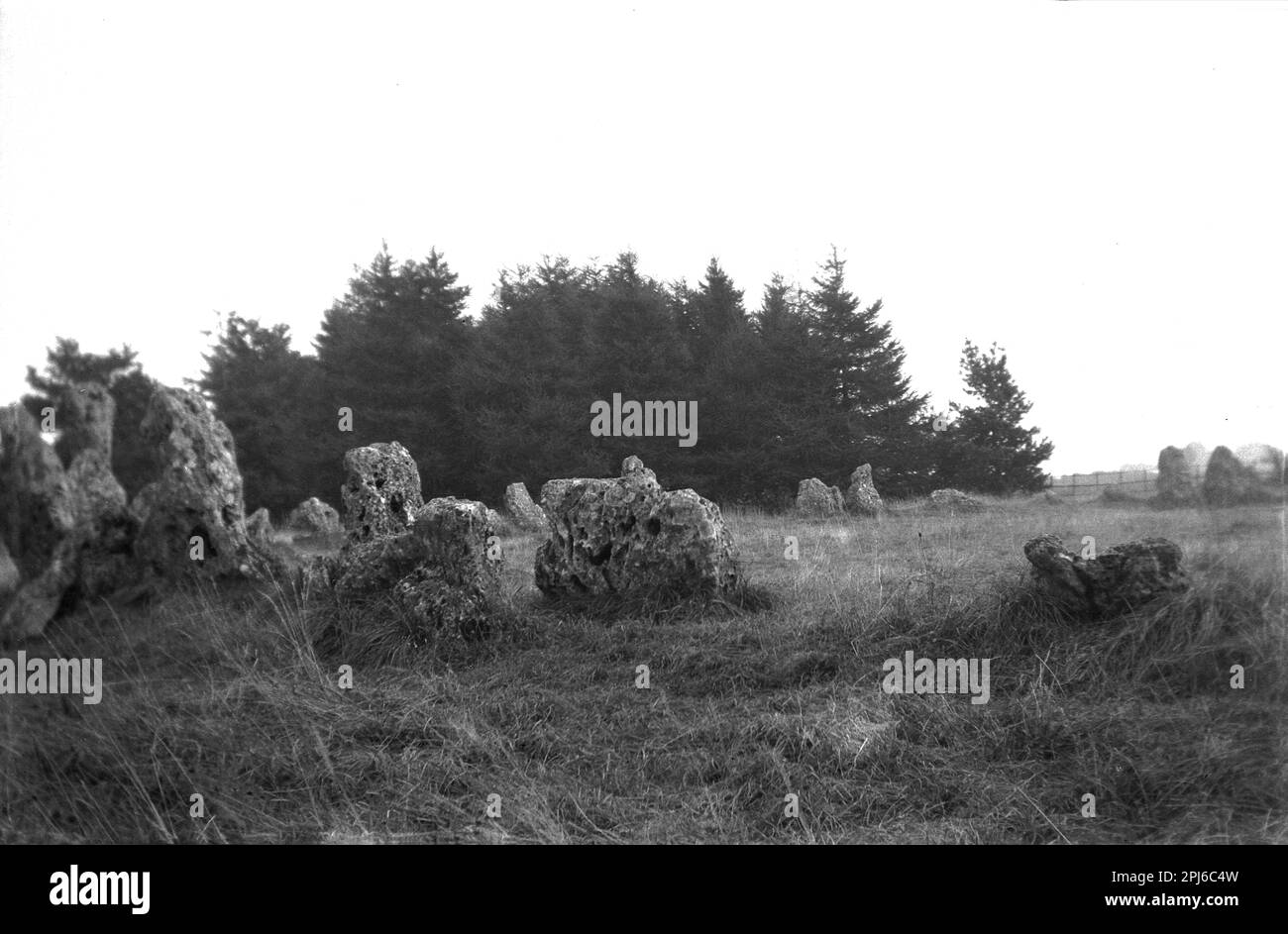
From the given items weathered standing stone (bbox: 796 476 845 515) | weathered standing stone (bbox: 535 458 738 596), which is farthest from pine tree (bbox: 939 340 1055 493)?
weathered standing stone (bbox: 535 458 738 596)

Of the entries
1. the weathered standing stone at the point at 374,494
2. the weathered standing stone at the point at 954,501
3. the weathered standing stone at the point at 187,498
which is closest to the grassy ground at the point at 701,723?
the weathered standing stone at the point at 187,498

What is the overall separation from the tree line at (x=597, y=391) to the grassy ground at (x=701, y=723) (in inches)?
39.6

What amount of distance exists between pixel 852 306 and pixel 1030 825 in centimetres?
346

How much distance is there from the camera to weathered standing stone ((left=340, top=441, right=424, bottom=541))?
663 centimetres

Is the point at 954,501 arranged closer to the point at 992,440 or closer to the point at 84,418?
the point at 992,440

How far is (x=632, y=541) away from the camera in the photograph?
6152mm

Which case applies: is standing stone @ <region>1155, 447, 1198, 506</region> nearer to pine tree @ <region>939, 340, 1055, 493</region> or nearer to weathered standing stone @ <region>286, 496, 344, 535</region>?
pine tree @ <region>939, 340, 1055, 493</region>

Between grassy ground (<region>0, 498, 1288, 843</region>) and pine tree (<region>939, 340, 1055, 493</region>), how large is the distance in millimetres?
601

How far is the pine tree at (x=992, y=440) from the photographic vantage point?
18.5 ft

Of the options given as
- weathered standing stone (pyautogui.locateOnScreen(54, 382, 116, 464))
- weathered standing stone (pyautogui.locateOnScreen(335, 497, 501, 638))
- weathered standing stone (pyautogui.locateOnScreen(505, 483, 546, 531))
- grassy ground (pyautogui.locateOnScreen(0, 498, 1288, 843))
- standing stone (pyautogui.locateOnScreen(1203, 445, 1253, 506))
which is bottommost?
grassy ground (pyautogui.locateOnScreen(0, 498, 1288, 843))

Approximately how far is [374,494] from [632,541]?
2.27 metres

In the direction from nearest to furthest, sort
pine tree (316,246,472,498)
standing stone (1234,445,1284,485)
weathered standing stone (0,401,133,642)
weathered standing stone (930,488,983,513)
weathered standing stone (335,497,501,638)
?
standing stone (1234,445,1284,485) < weathered standing stone (0,401,133,642) < weathered standing stone (335,497,501,638) < weathered standing stone (930,488,983,513) < pine tree (316,246,472,498)

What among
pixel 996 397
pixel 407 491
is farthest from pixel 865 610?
pixel 407 491
